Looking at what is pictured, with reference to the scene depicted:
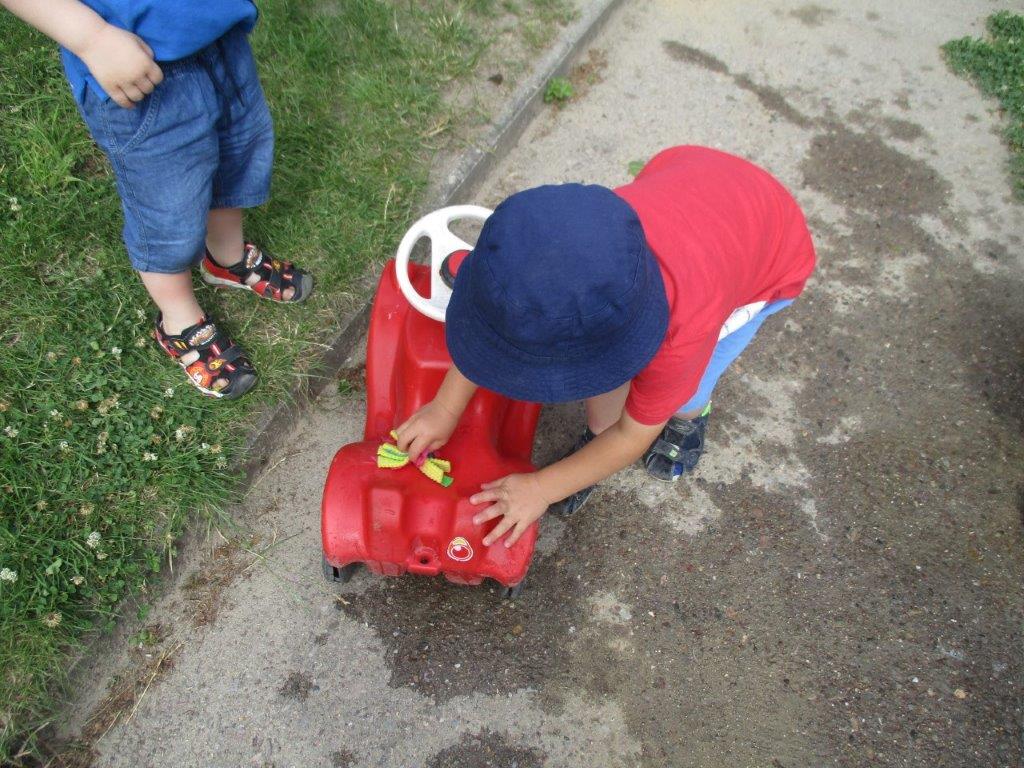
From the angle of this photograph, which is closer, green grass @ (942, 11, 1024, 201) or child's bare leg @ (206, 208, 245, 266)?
child's bare leg @ (206, 208, 245, 266)

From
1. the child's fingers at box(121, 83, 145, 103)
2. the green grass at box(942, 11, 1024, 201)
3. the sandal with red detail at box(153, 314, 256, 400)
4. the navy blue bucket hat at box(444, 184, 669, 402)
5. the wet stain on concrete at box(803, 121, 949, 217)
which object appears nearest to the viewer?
the navy blue bucket hat at box(444, 184, 669, 402)

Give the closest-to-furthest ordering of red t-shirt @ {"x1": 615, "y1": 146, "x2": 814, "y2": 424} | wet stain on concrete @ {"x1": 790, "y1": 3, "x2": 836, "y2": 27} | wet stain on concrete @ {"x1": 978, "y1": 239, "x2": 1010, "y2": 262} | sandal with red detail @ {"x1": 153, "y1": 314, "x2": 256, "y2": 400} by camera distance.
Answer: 1. red t-shirt @ {"x1": 615, "y1": 146, "x2": 814, "y2": 424}
2. sandal with red detail @ {"x1": 153, "y1": 314, "x2": 256, "y2": 400}
3. wet stain on concrete @ {"x1": 978, "y1": 239, "x2": 1010, "y2": 262}
4. wet stain on concrete @ {"x1": 790, "y1": 3, "x2": 836, "y2": 27}

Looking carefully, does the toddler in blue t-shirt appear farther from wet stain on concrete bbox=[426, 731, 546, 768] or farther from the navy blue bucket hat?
wet stain on concrete bbox=[426, 731, 546, 768]

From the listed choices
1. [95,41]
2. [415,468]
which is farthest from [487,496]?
[95,41]

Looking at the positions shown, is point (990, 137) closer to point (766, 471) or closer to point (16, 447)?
point (766, 471)

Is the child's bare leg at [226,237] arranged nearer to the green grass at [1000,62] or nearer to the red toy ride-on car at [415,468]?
the red toy ride-on car at [415,468]

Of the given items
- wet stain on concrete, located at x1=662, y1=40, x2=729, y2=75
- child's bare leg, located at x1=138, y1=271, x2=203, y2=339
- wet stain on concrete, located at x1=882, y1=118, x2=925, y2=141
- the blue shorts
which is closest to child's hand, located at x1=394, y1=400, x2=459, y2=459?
the blue shorts

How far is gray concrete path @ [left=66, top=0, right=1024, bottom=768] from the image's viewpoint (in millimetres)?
1549

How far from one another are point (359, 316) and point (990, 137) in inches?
95.1

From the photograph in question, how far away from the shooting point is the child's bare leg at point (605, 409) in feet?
5.49

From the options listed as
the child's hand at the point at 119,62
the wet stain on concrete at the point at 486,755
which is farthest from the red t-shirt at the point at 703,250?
the child's hand at the point at 119,62

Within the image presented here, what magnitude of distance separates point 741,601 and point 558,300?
44.3 inches

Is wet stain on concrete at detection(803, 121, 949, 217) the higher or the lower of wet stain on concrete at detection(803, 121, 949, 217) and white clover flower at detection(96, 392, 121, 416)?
the higher

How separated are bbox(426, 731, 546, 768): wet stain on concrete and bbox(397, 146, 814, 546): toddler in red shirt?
449mm
